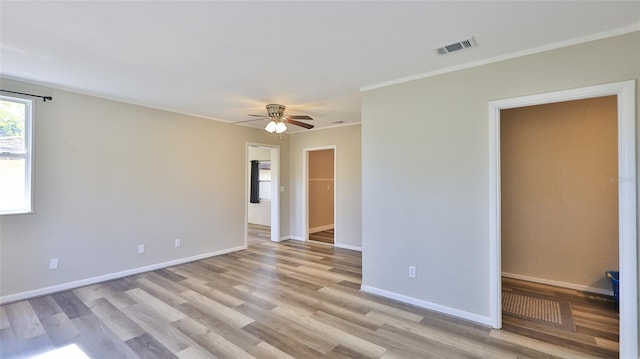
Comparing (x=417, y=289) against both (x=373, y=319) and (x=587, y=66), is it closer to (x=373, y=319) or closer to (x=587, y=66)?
(x=373, y=319)

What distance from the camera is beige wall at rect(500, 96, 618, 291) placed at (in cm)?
351

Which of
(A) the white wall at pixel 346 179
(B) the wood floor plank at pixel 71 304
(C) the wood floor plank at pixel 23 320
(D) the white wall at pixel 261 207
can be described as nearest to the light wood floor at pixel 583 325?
(A) the white wall at pixel 346 179

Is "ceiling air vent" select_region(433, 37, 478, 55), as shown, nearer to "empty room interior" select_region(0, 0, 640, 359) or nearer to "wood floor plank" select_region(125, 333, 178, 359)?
"empty room interior" select_region(0, 0, 640, 359)

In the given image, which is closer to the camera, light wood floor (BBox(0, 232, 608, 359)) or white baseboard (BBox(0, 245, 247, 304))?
light wood floor (BBox(0, 232, 608, 359))

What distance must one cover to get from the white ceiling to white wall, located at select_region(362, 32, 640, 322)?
0.66ft

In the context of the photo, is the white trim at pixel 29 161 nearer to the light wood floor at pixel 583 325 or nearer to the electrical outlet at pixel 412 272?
the electrical outlet at pixel 412 272

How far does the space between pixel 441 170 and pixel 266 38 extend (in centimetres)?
213

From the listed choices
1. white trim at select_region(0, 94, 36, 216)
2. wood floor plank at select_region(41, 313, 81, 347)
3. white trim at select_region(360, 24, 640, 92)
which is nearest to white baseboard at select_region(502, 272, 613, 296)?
white trim at select_region(360, 24, 640, 92)

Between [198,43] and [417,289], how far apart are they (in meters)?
3.25

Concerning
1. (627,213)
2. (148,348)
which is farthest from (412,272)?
(148,348)

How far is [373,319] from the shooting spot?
9.57 ft

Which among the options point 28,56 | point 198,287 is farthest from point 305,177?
point 28,56

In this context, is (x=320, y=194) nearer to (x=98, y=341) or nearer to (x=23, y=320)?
(x=98, y=341)

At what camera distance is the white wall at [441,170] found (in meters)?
2.54
